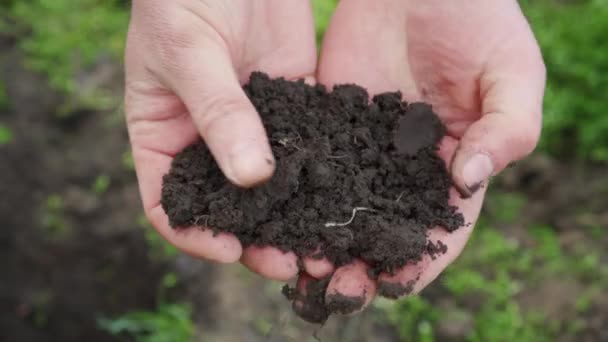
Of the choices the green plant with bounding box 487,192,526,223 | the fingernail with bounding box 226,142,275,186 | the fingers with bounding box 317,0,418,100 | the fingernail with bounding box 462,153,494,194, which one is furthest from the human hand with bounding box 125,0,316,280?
the green plant with bounding box 487,192,526,223

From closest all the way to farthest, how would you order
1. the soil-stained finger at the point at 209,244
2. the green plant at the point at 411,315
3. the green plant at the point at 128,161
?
the soil-stained finger at the point at 209,244
the green plant at the point at 411,315
the green plant at the point at 128,161

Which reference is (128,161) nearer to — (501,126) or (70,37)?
(70,37)

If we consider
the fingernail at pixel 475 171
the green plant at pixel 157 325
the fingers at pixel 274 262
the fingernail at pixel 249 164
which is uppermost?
the fingernail at pixel 249 164

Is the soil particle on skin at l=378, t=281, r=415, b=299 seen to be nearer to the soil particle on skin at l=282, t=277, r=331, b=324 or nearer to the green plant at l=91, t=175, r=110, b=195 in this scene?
the soil particle on skin at l=282, t=277, r=331, b=324

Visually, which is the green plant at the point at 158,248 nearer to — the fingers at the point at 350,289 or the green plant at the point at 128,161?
the green plant at the point at 128,161

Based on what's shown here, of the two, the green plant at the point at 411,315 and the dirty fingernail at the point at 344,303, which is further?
the green plant at the point at 411,315

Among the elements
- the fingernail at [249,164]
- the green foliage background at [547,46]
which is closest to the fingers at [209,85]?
the fingernail at [249,164]

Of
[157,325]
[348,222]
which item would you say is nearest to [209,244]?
[348,222]
